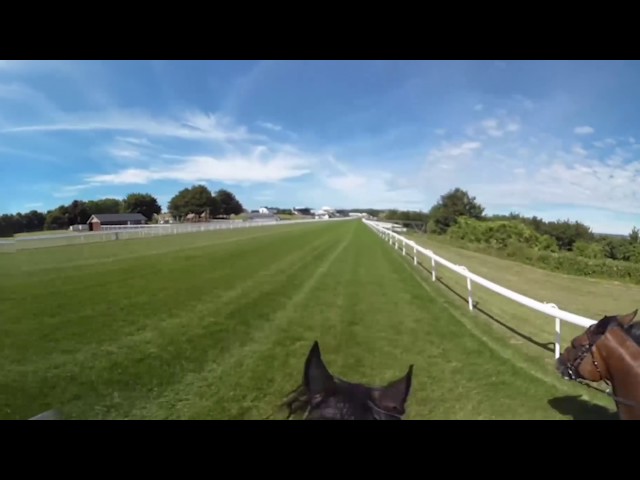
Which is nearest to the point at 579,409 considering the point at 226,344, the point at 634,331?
the point at 634,331

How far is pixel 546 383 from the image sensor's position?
2242 millimetres

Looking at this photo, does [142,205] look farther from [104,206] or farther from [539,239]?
[539,239]

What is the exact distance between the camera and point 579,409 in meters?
2.01

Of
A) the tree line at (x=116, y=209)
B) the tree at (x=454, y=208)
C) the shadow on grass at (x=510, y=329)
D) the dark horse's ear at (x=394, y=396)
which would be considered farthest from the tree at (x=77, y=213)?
the shadow on grass at (x=510, y=329)

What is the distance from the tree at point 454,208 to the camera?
2.64 m

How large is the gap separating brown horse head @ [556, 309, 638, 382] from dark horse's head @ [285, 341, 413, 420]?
90 centimetres

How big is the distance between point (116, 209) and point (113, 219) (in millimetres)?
183

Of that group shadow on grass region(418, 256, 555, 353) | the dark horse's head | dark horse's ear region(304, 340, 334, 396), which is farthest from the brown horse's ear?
dark horse's ear region(304, 340, 334, 396)

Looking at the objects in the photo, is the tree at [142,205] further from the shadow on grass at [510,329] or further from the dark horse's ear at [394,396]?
the shadow on grass at [510,329]

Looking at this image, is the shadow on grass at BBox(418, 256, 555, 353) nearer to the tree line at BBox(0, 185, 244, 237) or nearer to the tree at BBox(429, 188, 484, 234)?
the tree at BBox(429, 188, 484, 234)
